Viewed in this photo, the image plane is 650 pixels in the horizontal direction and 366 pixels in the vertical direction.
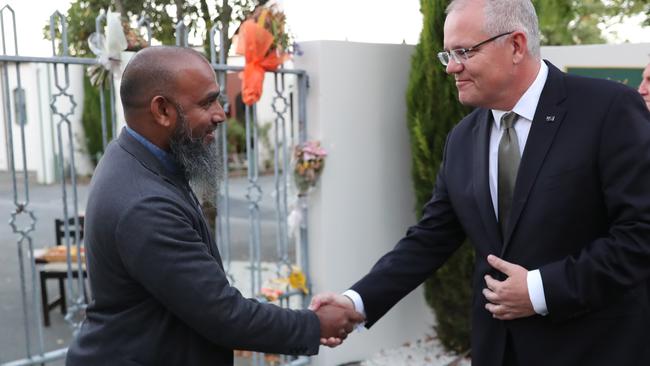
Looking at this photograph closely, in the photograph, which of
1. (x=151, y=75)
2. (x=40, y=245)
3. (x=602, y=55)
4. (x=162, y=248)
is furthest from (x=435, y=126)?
(x=40, y=245)

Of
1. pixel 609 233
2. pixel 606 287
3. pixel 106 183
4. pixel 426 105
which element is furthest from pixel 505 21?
pixel 426 105

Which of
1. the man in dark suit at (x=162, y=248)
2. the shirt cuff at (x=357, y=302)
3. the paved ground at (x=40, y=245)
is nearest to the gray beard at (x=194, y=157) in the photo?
the man in dark suit at (x=162, y=248)

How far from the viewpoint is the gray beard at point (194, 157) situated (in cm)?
209

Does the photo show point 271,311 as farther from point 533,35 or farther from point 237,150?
point 237,150

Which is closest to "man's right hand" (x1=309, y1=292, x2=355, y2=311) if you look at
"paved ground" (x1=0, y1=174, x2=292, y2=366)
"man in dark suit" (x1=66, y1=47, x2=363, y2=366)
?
"man in dark suit" (x1=66, y1=47, x2=363, y2=366)

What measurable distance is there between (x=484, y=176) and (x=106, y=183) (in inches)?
48.8

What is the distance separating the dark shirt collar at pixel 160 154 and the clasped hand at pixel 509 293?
1.05 m

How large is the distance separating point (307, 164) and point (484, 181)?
245 cm

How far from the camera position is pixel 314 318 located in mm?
2303

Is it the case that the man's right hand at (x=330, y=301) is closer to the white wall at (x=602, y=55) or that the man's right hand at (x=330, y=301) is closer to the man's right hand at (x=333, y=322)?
the man's right hand at (x=333, y=322)

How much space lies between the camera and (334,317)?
2.55 meters

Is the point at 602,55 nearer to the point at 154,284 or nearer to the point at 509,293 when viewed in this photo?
the point at 509,293

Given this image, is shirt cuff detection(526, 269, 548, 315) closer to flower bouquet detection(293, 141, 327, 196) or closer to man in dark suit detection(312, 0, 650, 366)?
man in dark suit detection(312, 0, 650, 366)

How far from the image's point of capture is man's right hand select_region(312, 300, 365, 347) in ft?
8.11
